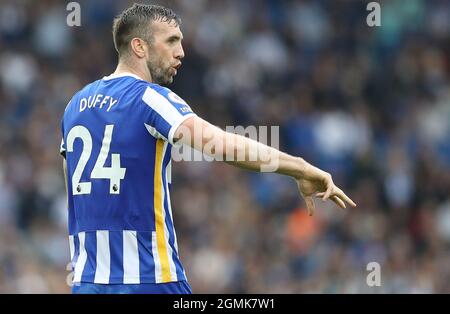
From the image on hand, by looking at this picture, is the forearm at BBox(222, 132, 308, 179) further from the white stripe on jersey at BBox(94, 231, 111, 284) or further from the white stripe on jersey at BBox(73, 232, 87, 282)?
the white stripe on jersey at BBox(73, 232, 87, 282)

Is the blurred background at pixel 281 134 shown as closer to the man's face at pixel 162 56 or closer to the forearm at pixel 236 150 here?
the man's face at pixel 162 56

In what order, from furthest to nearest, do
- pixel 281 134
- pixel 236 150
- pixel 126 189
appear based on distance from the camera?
pixel 281 134 → pixel 126 189 → pixel 236 150

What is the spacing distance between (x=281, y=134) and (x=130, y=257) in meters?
8.59

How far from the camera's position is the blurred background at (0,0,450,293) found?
40.2 ft

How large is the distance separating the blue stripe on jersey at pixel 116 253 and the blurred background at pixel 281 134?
622cm

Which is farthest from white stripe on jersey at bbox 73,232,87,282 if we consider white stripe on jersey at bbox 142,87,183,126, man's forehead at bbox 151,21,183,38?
man's forehead at bbox 151,21,183,38

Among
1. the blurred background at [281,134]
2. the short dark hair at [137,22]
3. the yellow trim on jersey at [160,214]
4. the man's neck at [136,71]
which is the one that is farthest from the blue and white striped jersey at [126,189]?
the blurred background at [281,134]

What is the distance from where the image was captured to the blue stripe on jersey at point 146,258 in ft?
18.1

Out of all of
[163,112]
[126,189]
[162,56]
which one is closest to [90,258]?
[126,189]

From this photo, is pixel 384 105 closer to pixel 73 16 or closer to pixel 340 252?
pixel 340 252

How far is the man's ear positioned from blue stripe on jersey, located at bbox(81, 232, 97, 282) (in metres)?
1.01

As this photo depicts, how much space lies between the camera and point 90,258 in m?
5.61

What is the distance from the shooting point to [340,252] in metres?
12.3

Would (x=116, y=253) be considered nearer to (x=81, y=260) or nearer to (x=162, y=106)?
(x=81, y=260)
